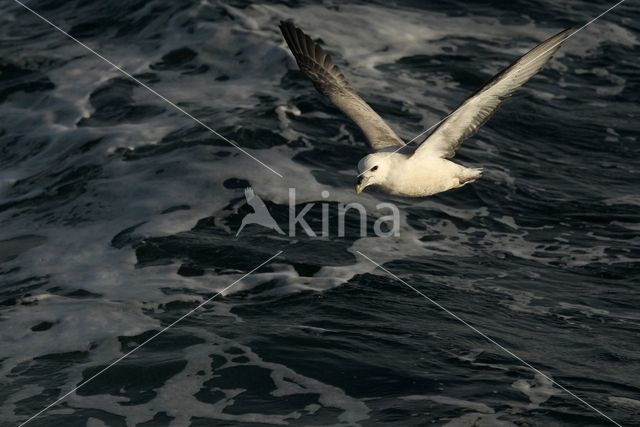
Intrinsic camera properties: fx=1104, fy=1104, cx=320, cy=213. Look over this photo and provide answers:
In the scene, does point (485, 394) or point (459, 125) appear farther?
point (459, 125)

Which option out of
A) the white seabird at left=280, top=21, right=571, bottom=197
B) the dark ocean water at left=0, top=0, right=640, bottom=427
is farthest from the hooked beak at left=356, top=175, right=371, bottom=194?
the dark ocean water at left=0, top=0, right=640, bottom=427

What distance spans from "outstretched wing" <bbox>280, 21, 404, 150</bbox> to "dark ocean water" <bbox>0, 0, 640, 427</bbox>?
130 centimetres

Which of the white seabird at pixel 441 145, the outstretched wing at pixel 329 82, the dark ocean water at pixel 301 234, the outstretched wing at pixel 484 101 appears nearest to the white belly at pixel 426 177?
the white seabird at pixel 441 145

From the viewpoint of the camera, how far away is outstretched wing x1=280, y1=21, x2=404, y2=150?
9.59m

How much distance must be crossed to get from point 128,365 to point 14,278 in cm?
199

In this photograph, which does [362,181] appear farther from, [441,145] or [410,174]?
[441,145]

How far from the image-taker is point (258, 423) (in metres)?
7.49

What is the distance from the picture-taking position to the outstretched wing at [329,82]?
9.59 meters

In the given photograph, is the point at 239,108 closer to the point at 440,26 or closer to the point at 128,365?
the point at 440,26

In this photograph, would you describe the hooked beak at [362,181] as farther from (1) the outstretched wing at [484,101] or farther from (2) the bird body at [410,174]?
(1) the outstretched wing at [484,101]

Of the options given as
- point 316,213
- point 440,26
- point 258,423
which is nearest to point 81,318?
point 258,423

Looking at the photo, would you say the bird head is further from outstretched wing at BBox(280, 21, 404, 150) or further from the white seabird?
outstretched wing at BBox(280, 21, 404, 150)

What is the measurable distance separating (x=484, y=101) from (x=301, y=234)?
101 inches

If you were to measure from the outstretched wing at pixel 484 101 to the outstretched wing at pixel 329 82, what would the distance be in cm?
76
